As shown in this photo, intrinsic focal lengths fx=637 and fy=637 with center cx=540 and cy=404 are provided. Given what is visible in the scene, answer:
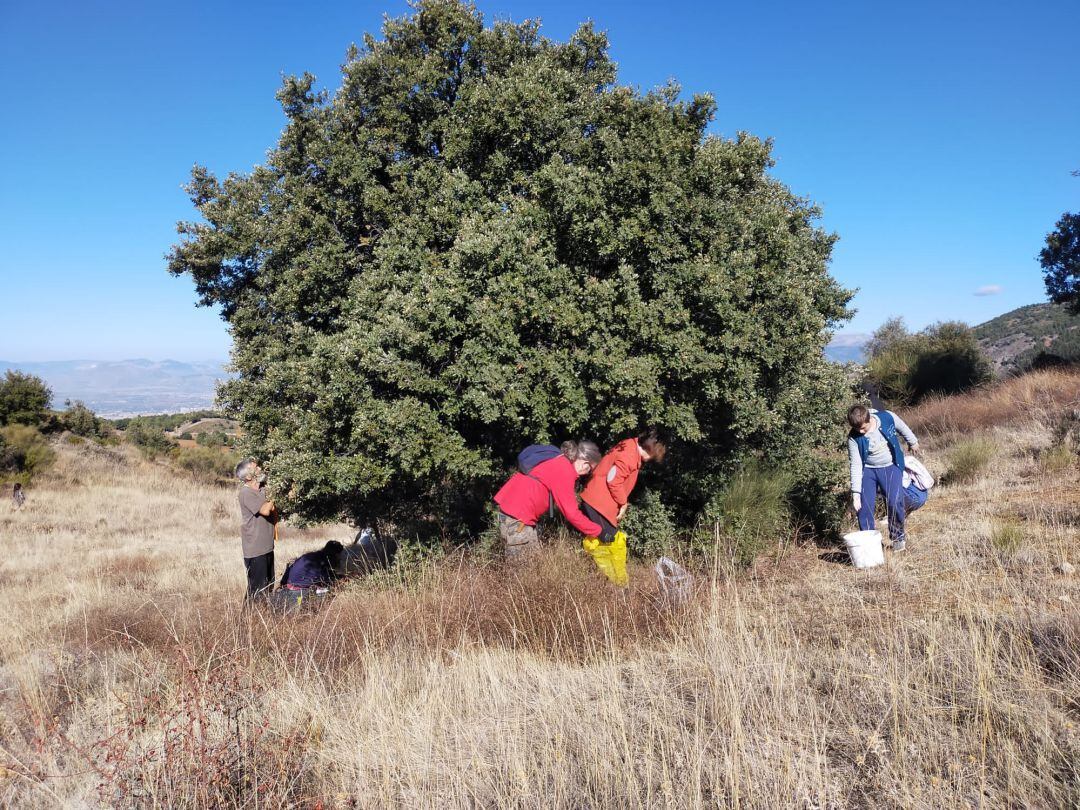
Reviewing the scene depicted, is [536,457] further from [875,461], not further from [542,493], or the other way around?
[875,461]

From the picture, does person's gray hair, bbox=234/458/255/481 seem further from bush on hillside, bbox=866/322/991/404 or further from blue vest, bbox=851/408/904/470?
bush on hillside, bbox=866/322/991/404

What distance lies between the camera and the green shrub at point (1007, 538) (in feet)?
18.8

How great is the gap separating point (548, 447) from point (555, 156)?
12.0 ft

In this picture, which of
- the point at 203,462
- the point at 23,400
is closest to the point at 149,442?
the point at 203,462

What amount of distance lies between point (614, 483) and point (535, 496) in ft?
2.50

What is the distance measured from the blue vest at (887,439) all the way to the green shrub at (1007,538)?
103 cm

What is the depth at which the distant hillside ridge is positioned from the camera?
35.6 metres

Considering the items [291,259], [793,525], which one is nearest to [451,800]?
[793,525]

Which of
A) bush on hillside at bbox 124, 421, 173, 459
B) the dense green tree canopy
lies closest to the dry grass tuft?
the dense green tree canopy

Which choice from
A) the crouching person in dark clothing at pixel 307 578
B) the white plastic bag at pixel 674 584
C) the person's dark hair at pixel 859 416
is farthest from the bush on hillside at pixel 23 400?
the person's dark hair at pixel 859 416

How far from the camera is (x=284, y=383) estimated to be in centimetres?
877

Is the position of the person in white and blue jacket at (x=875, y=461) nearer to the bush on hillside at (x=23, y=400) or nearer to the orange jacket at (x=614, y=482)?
the orange jacket at (x=614, y=482)

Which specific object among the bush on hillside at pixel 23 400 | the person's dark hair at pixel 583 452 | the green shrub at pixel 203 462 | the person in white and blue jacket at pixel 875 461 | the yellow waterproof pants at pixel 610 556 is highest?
the bush on hillside at pixel 23 400

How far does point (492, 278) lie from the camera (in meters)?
6.87
